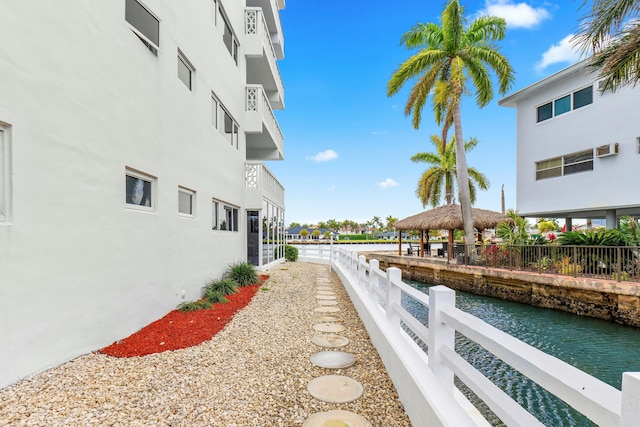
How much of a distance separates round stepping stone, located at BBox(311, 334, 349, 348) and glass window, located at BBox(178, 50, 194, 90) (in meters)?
6.50

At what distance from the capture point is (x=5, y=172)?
11.1 feet

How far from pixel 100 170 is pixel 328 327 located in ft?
15.1

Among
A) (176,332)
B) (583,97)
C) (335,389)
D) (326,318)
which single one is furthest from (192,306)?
(583,97)

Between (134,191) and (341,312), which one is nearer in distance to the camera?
(134,191)

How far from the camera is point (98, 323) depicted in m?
4.43

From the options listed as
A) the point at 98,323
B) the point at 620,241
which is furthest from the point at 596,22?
the point at 98,323

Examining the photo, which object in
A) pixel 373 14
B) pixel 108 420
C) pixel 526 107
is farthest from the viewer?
pixel 373 14

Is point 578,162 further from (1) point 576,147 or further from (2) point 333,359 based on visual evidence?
(2) point 333,359

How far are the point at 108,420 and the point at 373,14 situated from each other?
22.8 m

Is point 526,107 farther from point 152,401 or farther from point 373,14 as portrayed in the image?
point 152,401

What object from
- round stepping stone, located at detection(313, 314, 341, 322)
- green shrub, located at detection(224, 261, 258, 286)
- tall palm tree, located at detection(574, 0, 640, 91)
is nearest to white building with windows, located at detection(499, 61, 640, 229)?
tall palm tree, located at detection(574, 0, 640, 91)

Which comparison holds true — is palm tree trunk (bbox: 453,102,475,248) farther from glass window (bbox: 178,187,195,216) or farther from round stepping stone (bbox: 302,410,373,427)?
round stepping stone (bbox: 302,410,373,427)

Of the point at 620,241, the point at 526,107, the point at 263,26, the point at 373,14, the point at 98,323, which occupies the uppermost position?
the point at 373,14

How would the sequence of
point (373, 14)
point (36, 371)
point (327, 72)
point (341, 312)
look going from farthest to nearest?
point (327, 72) → point (373, 14) → point (341, 312) → point (36, 371)
